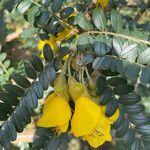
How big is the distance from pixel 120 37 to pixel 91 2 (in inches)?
7.4

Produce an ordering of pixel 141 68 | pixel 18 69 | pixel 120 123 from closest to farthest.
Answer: pixel 141 68 → pixel 120 123 → pixel 18 69

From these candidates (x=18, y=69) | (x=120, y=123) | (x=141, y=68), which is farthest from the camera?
(x=18, y=69)

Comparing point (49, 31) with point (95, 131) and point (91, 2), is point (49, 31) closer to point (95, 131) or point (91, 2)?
point (91, 2)

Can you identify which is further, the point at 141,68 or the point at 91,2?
the point at 91,2

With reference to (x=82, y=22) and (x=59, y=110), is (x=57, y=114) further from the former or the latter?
(x=82, y=22)

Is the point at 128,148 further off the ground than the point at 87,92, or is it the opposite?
the point at 87,92

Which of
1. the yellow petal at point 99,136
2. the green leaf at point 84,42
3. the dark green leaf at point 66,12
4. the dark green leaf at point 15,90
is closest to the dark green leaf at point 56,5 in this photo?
the dark green leaf at point 66,12

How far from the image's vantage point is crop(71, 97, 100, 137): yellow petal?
1.10 m

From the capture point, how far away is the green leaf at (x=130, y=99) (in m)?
1.20

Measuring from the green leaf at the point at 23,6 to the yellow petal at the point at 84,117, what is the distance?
319 mm

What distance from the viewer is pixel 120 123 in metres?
1.23

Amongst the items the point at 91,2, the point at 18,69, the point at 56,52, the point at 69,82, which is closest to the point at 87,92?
the point at 69,82

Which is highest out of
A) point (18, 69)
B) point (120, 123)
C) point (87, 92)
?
point (87, 92)

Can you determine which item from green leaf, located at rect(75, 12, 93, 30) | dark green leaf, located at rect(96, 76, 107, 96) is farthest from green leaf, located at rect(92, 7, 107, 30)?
dark green leaf, located at rect(96, 76, 107, 96)
